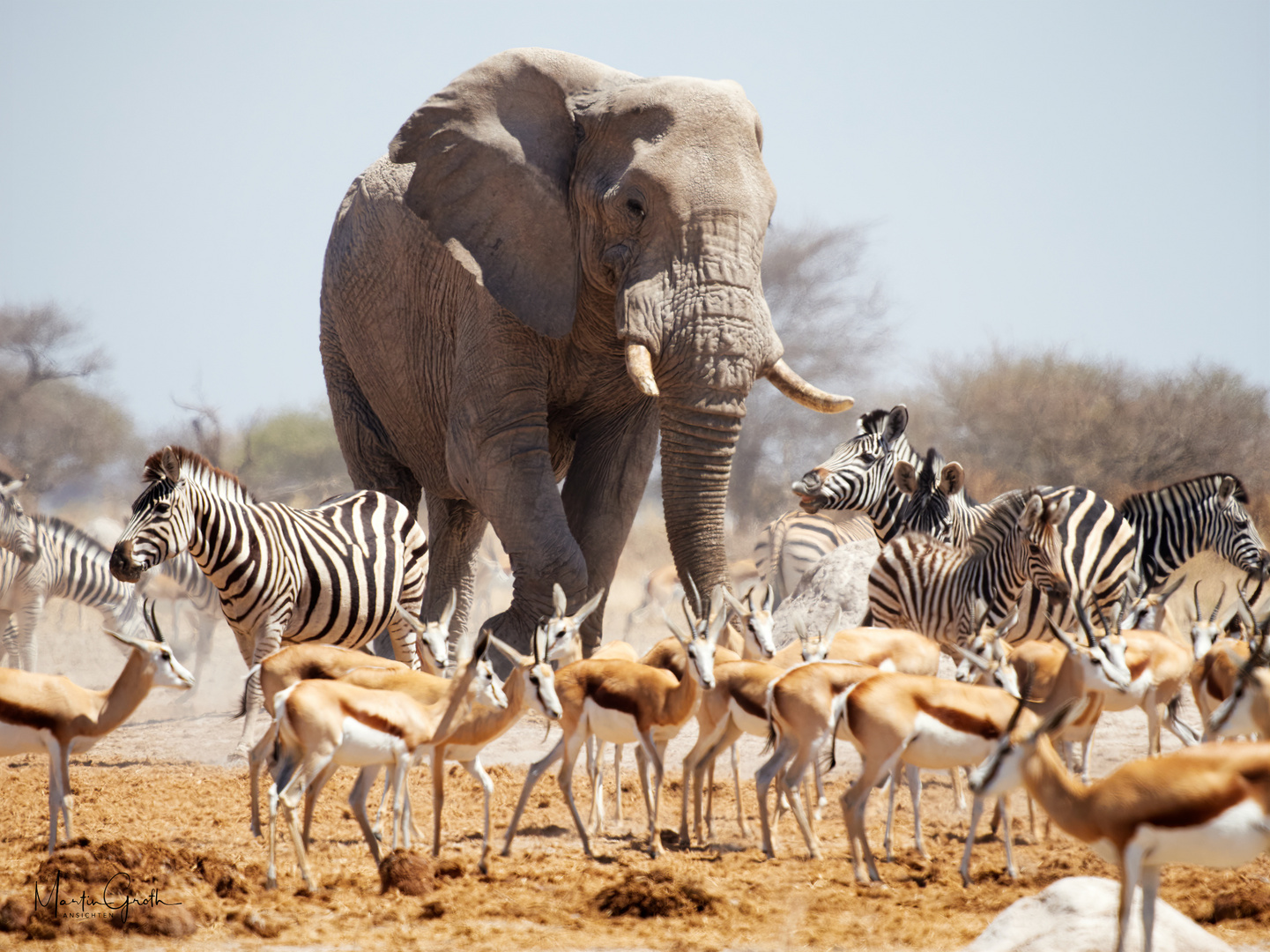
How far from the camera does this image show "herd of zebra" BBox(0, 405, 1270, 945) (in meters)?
6.57

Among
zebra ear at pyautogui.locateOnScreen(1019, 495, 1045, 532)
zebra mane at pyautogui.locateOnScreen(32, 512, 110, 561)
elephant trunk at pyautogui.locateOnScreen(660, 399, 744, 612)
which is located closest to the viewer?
elephant trunk at pyautogui.locateOnScreen(660, 399, 744, 612)

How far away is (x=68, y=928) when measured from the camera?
538 cm

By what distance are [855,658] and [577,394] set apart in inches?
123

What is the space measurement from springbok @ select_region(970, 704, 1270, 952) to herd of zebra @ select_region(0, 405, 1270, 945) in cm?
4

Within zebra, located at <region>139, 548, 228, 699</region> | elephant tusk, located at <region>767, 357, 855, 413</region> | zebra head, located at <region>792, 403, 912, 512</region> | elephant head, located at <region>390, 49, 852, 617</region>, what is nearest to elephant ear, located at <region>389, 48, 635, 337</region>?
elephant head, located at <region>390, 49, 852, 617</region>

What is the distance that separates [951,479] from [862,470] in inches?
31.6

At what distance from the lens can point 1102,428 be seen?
26297 millimetres

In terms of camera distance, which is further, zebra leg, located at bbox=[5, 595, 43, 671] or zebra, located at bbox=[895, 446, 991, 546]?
zebra leg, located at bbox=[5, 595, 43, 671]

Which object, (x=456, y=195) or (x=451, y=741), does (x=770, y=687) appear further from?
(x=456, y=195)

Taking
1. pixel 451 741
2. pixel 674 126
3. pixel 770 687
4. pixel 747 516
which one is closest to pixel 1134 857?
pixel 770 687

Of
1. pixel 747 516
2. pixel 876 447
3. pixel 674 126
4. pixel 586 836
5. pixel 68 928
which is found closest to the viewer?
pixel 68 928

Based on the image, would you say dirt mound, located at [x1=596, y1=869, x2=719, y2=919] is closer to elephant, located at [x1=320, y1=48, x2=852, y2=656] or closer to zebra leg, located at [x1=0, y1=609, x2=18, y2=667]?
elephant, located at [x1=320, y1=48, x2=852, y2=656]

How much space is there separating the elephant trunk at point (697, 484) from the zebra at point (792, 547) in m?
7.40

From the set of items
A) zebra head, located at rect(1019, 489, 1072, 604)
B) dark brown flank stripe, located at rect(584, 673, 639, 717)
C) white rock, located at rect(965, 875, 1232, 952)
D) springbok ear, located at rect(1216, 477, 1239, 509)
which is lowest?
white rock, located at rect(965, 875, 1232, 952)
